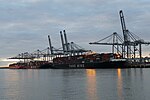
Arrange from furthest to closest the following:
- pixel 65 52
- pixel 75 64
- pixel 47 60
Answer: pixel 47 60 → pixel 65 52 → pixel 75 64

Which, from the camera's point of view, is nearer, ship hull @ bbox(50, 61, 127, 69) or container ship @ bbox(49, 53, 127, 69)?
container ship @ bbox(49, 53, 127, 69)

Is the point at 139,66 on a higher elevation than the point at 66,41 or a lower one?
lower

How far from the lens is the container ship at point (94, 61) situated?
122 meters

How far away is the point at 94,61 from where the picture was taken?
127 m

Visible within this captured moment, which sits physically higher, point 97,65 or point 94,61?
point 94,61

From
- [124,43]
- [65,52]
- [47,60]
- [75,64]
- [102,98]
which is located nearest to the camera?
[102,98]

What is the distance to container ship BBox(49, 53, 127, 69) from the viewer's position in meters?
122

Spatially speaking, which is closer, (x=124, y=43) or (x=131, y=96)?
(x=131, y=96)

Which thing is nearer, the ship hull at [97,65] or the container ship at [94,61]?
the container ship at [94,61]

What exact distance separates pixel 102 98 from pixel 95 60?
97.2 meters

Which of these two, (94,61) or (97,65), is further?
(94,61)

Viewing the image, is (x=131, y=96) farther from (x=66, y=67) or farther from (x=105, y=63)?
(x=66, y=67)

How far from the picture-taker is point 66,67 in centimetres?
14188

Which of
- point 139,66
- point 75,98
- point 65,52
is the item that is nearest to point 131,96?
point 75,98
